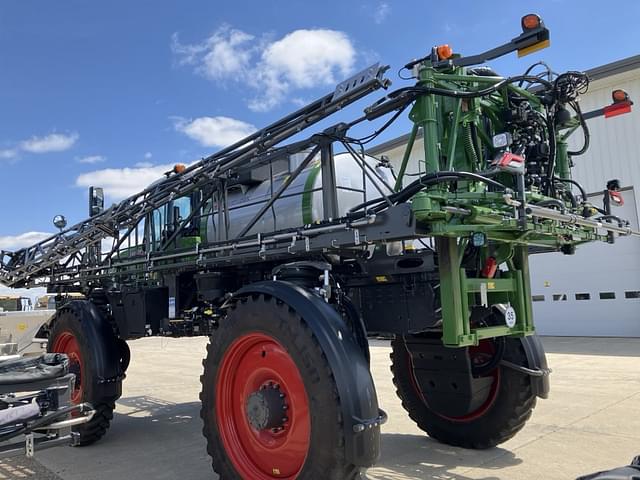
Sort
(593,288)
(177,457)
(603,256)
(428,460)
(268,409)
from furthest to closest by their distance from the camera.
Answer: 1. (593,288)
2. (603,256)
3. (177,457)
4. (428,460)
5. (268,409)

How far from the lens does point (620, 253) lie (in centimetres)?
1570

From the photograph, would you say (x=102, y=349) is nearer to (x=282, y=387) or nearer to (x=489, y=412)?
(x=282, y=387)

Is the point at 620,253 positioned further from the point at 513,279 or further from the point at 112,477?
the point at 112,477

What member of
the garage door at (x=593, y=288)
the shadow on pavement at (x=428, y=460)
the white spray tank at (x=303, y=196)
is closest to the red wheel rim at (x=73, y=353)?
the white spray tank at (x=303, y=196)

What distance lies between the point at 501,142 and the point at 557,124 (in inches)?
40.5

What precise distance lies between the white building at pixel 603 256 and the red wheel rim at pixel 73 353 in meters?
10.1

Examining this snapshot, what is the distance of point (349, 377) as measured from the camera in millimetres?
3420

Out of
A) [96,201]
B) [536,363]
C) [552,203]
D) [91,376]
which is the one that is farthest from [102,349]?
[552,203]

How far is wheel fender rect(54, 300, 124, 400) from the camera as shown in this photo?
6.08 metres

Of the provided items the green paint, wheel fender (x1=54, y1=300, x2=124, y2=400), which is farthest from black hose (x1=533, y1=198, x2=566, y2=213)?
wheel fender (x1=54, y1=300, x2=124, y2=400)

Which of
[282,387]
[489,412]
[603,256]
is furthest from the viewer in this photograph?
[603,256]

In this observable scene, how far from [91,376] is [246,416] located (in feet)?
8.96

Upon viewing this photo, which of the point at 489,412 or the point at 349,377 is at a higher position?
the point at 349,377

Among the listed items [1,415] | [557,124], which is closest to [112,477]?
[1,415]
